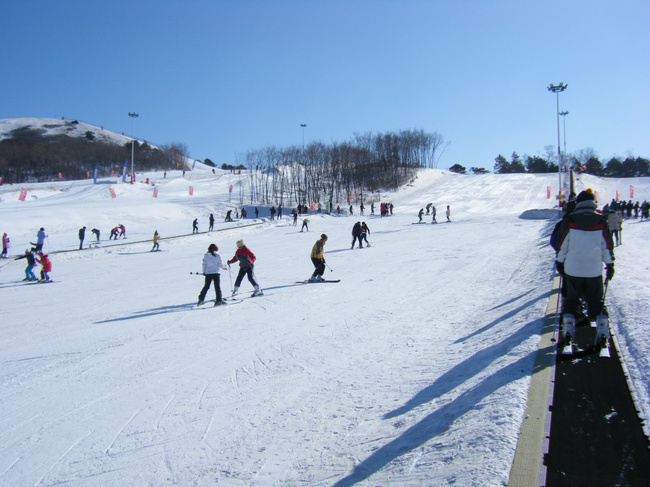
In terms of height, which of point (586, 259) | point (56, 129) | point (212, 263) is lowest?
point (212, 263)

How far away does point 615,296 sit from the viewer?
6812 millimetres

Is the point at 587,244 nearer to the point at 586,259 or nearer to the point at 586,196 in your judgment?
the point at 586,259

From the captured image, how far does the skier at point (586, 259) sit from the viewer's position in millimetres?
4477

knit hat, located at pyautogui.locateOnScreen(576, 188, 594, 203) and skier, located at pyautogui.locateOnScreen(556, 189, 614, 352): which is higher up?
knit hat, located at pyautogui.locateOnScreen(576, 188, 594, 203)

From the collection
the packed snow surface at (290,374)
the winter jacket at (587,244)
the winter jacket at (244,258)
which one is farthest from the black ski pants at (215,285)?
the winter jacket at (587,244)

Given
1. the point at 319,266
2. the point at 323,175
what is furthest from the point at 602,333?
the point at 323,175

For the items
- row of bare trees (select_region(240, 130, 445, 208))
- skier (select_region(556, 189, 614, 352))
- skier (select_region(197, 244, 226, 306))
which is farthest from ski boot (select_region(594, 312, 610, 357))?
row of bare trees (select_region(240, 130, 445, 208))

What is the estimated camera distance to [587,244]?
4.51 meters

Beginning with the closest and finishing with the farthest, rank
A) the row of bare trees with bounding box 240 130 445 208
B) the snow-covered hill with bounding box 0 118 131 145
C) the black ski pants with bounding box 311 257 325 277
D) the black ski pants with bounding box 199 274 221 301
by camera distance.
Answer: the black ski pants with bounding box 199 274 221 301 → the black ski pants with bounding box 311 257 325 277 → the row of bare trees with bounding box 240 130 445 208 → the snow-covered hill with bounding box 0 118 131 145

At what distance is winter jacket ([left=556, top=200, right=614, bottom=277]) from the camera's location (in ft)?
14.7

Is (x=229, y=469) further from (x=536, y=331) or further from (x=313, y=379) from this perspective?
(x=536, y=331)

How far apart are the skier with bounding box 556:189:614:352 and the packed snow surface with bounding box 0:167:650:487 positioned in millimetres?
538

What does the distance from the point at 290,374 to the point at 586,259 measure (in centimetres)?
386

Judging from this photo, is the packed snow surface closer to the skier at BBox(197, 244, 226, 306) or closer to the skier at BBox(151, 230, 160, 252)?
the skier at BBox(197, 244, 226, 306)
